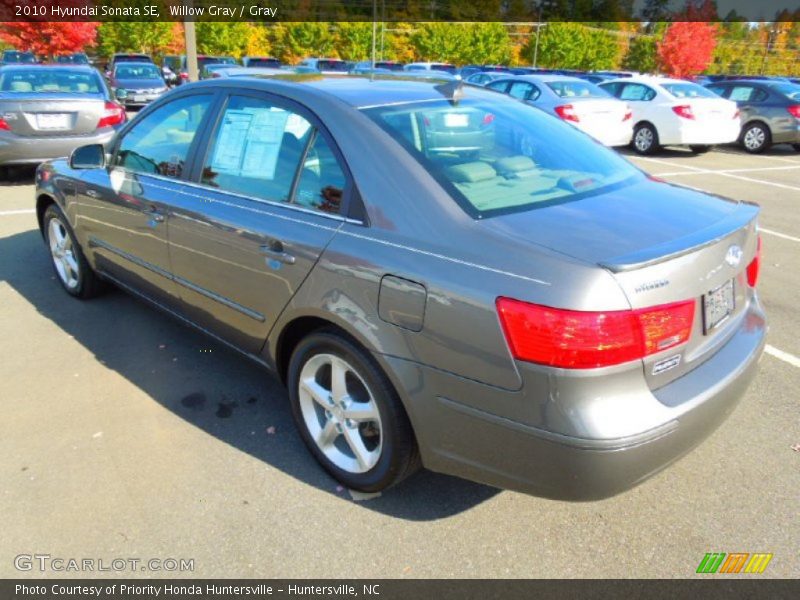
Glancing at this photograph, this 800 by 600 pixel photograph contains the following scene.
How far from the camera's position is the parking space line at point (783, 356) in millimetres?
3812

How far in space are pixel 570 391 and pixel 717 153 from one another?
558 inches

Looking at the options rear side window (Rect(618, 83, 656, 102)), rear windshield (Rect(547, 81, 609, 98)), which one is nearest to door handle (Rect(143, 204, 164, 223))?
rear windshield (Rect(547, 81, 609, 98))

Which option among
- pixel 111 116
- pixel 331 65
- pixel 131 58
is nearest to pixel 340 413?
pixel 111 116

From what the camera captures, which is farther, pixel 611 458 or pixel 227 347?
pixel 227 347

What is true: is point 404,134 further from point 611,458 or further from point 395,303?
point 611,458

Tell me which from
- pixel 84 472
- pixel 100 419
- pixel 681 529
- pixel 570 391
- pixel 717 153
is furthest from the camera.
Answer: pixel 717 153

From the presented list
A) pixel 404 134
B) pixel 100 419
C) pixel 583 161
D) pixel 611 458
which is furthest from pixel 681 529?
pixel 100 419

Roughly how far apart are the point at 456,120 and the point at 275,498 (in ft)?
6.04

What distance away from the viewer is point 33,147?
8117 millimetres

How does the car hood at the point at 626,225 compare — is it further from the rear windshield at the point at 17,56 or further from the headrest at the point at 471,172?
the rear windshield at the point at 17,56

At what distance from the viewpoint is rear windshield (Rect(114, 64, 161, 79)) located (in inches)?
759

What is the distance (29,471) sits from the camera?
2.80m

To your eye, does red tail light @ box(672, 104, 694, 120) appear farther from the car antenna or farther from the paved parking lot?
the car antenna
